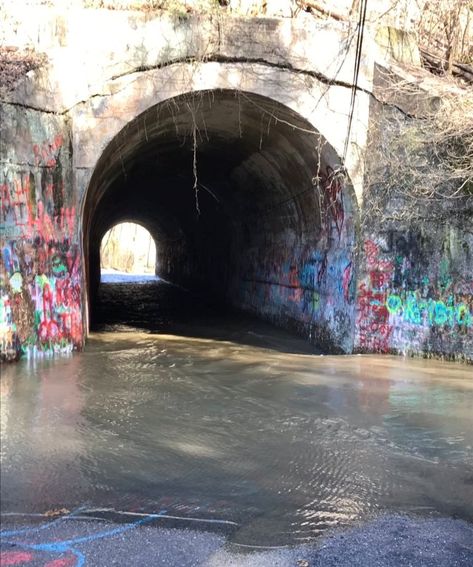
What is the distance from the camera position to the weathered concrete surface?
7293 millimetres

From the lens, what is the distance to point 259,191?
12312 millimetres

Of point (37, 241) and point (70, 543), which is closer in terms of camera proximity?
point (70, 543)

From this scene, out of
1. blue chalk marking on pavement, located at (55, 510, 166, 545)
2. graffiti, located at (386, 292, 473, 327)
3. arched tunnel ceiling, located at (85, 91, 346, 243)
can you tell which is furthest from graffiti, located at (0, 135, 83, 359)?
graffiti, located at (386, 292, 473, 327)

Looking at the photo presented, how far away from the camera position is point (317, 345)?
984 cm

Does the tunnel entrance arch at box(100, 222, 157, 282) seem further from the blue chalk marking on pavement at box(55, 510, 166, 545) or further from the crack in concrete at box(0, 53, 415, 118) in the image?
the blue chalk marking on pavement at box(55, 510, 166, 545)

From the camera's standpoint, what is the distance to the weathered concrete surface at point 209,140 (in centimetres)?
729

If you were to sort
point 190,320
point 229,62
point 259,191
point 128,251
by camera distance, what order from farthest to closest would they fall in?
point 128,251
point 190,320
point 259,191
point 229,62

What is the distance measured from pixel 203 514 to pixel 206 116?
743cm

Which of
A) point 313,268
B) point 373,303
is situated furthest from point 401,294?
point 313,268

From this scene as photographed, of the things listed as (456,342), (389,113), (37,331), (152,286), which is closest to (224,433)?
(37,331)

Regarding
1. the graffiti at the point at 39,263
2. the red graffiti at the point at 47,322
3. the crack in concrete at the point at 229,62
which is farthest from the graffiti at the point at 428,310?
the red graffiti at the point at 47,322

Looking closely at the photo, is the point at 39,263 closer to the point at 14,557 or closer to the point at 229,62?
the point at 229,62

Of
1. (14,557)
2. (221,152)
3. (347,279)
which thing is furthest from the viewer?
(221,152)

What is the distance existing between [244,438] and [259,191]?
8387 mm
